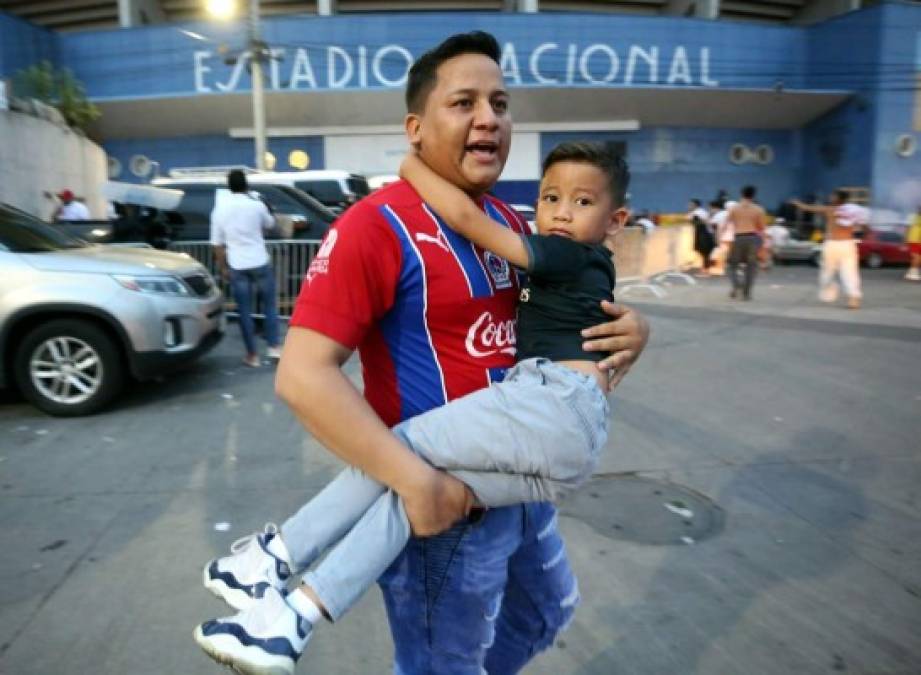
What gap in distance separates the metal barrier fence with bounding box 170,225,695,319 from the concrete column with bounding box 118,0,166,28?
2612cm

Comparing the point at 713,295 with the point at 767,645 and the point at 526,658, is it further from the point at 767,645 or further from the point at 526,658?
Answer: the point at 526,658

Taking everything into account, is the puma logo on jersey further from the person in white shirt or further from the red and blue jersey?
the person in white shirt

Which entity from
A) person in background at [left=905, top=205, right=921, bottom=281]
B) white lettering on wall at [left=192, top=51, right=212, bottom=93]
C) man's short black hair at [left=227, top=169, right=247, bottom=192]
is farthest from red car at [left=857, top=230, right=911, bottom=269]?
white lettering on wall at [left=192, top=51, right=212, bottom=93]

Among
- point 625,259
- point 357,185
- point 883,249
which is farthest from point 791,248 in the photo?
point 357,185

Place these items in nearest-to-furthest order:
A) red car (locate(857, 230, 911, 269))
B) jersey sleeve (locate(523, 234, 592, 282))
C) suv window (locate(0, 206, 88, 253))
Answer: jersey sleeve (locate(523, 234, 592, 282)) < suv window (locate(0, 206, 88, 253)) < red car (locate(857, 230, 911, 269))

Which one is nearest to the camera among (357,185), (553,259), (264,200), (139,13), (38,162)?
(553,259)

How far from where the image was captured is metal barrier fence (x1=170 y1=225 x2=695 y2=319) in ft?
31.3

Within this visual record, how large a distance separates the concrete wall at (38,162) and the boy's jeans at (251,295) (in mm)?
9390

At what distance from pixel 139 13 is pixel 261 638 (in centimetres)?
3811

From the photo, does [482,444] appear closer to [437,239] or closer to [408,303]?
[408,303]

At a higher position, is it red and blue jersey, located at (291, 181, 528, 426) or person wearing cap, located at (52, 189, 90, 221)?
person wearing cap, located at (52, 189, 90, 221)

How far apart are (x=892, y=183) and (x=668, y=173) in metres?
9.09

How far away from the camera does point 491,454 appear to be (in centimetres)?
139

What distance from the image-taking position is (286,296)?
994 cm
